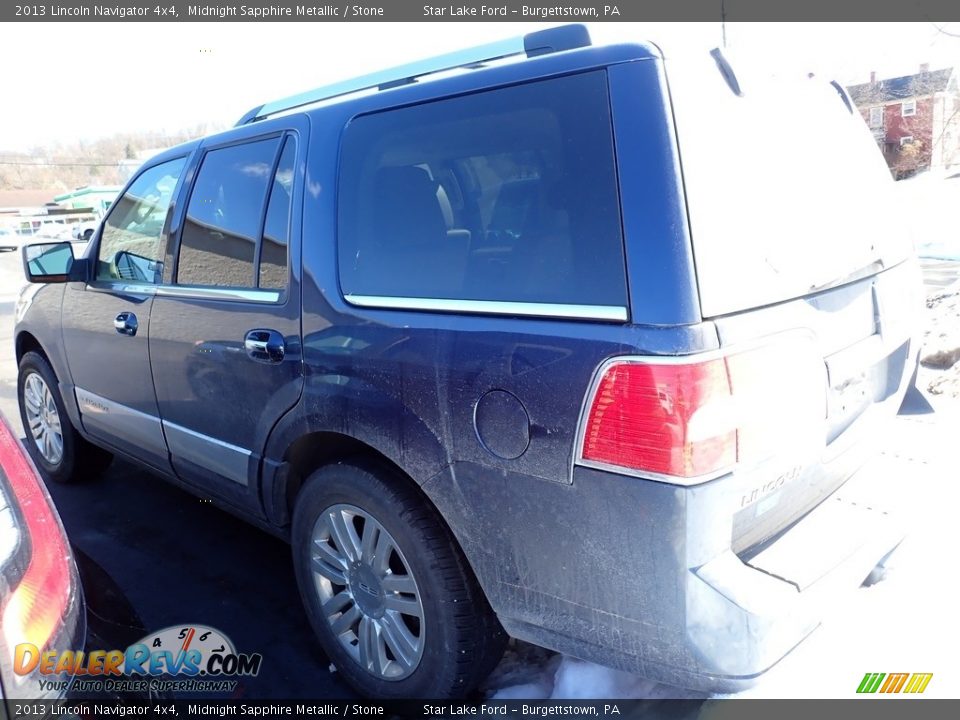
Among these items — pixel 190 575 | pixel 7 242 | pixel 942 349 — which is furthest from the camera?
pixel 7 242

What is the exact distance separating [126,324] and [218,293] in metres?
0.87

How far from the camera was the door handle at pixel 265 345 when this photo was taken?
2.51 metres

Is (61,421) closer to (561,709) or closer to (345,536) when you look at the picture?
(345,536)

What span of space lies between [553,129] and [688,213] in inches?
18.3

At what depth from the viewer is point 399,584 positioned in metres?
2.23

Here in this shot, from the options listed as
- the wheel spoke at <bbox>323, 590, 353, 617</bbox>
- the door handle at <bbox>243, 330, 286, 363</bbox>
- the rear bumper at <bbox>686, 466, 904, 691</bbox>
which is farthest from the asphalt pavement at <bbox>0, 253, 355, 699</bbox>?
the rear bumper at <bbox>686, 466, 904, 691</bbox>

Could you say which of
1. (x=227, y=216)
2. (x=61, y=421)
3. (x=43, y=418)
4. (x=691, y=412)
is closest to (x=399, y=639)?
(x=691, y=412)

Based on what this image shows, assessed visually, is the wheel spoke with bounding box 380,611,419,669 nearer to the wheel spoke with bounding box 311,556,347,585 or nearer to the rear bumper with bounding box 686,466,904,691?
the wheel spoke with bounding box 311,556,347,585

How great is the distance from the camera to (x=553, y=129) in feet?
6.05

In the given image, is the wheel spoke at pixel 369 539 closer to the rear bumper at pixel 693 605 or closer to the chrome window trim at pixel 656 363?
the rear bumper at pixel 693 605

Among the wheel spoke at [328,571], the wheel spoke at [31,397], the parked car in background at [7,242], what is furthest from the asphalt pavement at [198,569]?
the parked car in background at [7,242]

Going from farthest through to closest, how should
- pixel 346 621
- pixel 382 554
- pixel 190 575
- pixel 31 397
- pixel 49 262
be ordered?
pixel 31 397
pixel 49 262
pixel 190 575
pixel 346 621
pixel 382 554

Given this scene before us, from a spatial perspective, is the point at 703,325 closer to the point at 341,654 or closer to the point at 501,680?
the point at 501,680

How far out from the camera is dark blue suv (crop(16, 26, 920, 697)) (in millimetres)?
1631
